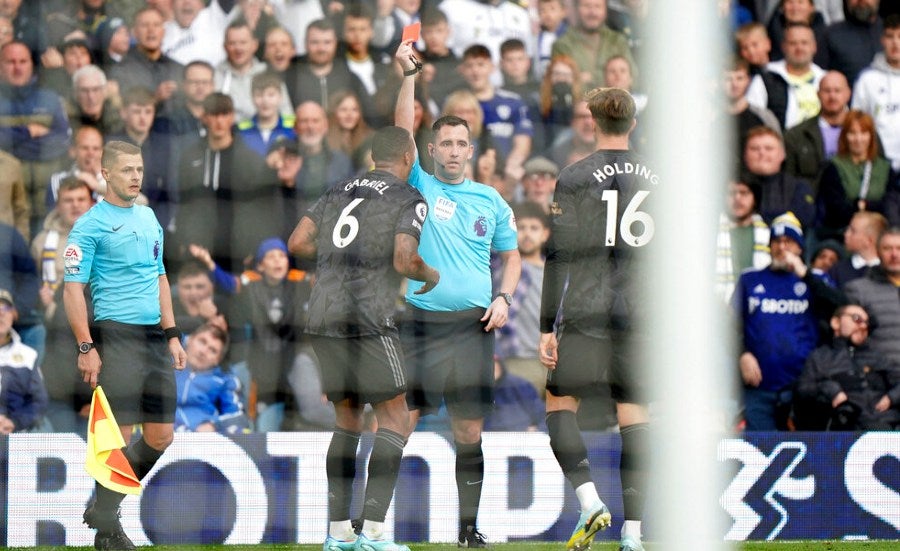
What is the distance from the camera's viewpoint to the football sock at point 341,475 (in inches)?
167

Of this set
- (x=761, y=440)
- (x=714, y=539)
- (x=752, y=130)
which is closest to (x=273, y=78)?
(x=752, y=130)

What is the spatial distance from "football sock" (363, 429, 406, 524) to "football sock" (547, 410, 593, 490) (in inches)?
20.4

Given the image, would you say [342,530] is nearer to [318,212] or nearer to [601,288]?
[318,212]

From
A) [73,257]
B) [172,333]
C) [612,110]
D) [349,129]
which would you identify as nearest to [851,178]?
[612,110]

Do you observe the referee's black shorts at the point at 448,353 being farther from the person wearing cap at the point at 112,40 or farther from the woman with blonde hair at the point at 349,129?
the person wearing cap at the point at 112,40

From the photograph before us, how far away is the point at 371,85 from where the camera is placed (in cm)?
593

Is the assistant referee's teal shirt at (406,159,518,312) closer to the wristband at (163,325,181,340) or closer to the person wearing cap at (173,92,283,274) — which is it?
the wristband at (163,325,181,340)

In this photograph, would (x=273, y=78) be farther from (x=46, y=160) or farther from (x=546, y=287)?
(x=546, y=287)

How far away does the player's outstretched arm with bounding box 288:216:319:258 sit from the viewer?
14.3ft

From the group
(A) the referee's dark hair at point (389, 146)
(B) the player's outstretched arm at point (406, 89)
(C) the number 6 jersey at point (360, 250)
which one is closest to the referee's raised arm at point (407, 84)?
(B) the player's outstretched arm at point (406, 89)

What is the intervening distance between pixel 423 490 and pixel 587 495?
1.06 metres

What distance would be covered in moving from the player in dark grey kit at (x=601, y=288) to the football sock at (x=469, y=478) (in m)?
0.35

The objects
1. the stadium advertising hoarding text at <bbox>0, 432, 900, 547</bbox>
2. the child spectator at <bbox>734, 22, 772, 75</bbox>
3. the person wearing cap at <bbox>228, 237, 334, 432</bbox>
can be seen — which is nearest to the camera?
the stadium advertising hoarding text at <bbox>0, 432, 900, 547</bbox>

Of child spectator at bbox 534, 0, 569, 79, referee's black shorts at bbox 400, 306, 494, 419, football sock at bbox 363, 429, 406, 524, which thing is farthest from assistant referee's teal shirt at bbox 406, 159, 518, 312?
child spectator at bbox 534, 0, 569, 79
